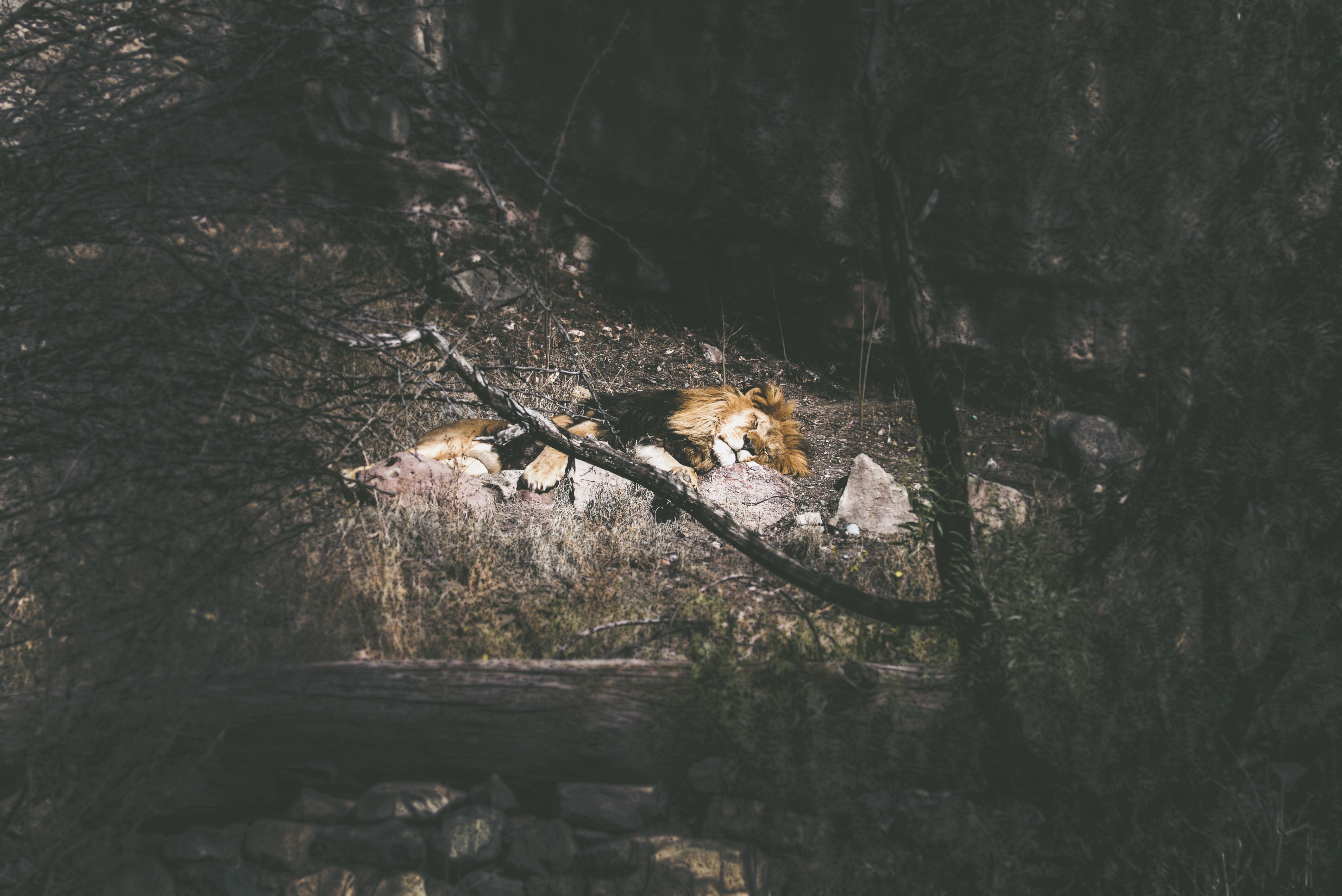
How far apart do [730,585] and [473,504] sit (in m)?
1.26

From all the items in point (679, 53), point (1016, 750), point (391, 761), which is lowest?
point (391, 761)

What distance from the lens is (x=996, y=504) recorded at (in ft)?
8.53

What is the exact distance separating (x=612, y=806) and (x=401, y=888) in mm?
677

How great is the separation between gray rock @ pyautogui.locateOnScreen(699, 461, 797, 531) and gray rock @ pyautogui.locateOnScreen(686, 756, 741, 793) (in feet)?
5.35

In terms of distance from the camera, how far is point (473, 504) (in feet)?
12.8

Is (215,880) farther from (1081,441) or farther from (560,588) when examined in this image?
(1081,441)

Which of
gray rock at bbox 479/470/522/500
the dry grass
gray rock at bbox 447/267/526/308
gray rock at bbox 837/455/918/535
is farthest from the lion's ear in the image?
gray rock at bbox 447/267/526/308

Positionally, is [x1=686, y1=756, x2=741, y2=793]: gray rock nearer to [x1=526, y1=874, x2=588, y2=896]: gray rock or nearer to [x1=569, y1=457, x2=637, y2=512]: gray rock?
[x1=526, y1=874, x2=588, y2=896]: gray rock

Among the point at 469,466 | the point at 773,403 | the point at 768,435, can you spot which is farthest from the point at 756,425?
the point at 469,466

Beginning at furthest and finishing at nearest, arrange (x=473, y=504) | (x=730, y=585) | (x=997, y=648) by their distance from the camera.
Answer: (x=473, y=504) → (x=730, y=585) → (x=997, y=648)

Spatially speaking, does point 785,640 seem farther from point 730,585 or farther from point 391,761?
point 391,761

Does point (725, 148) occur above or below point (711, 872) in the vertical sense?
above

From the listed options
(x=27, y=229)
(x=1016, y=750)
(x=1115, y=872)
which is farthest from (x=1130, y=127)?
(x=27, y=229)

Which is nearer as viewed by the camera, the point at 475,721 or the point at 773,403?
the point at 475,721
